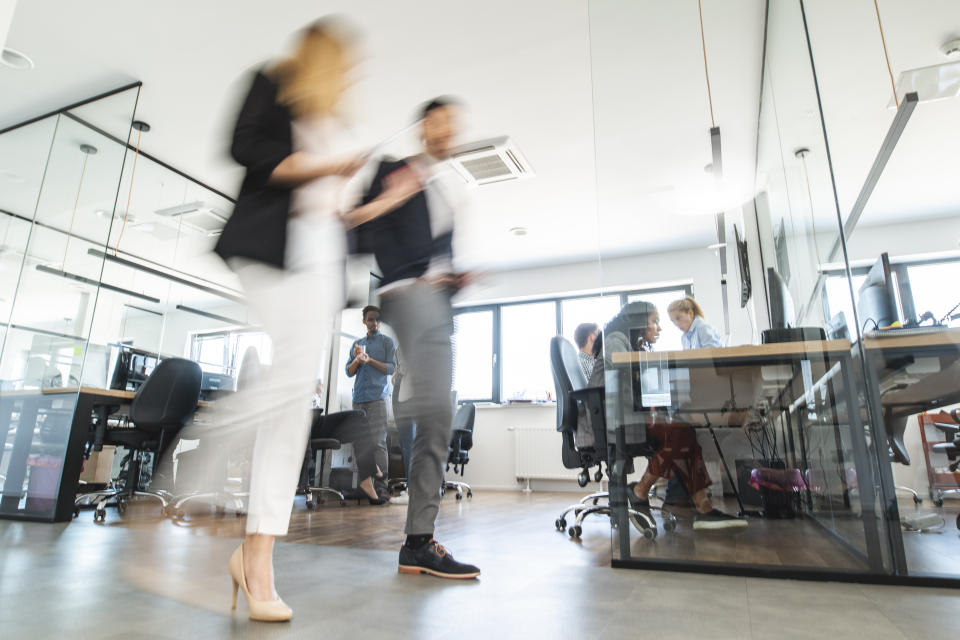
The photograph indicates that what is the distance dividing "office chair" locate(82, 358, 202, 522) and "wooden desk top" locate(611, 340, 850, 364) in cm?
274

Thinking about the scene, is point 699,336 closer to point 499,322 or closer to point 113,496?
point 113,496

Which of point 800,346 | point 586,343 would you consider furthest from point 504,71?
point 800,346

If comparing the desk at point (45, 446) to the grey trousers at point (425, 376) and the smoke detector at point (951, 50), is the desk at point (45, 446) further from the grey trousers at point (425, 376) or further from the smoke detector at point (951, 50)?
the smoke detector at point (951, 50)

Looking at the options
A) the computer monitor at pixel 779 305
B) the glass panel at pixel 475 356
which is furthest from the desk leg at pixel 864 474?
the glass panel at pixel 475 356

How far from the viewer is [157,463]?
4305 millimetres

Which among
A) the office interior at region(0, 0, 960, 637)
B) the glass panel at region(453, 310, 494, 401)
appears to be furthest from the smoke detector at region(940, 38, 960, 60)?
the glass panel at region(453, 310, 494, 401)

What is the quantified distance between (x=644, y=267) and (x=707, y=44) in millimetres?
1983

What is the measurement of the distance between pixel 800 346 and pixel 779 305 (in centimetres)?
52

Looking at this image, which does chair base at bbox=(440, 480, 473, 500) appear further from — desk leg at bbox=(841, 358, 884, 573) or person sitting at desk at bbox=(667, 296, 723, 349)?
desk leg at bbox=(841, 358, 884, 573)

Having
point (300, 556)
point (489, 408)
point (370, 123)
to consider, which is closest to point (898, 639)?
point (300, 556)

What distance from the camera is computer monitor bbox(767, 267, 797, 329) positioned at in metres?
2.16

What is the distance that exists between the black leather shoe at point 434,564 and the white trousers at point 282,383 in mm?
521

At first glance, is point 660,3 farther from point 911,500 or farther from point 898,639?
point 898,639

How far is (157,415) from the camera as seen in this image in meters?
3.32
